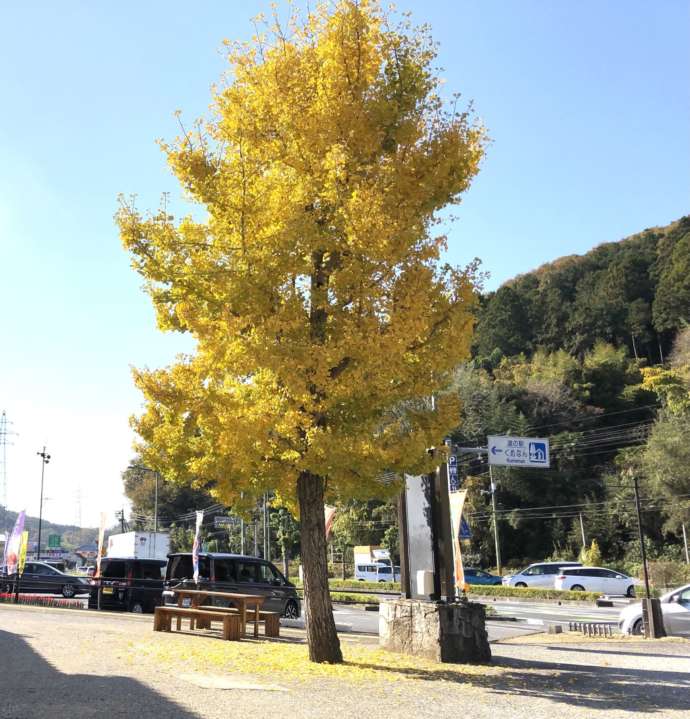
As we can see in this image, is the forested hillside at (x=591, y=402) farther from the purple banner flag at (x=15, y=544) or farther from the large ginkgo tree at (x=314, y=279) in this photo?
the large ginkgo tree at (x=314, y=279)

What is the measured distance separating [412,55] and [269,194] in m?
2.98

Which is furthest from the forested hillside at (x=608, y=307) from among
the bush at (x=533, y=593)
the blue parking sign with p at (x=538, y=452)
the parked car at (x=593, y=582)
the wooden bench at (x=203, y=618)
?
the wooden bench at (x=203, y=618)

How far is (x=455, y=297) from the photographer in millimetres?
10234

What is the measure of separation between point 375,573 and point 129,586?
108 feet

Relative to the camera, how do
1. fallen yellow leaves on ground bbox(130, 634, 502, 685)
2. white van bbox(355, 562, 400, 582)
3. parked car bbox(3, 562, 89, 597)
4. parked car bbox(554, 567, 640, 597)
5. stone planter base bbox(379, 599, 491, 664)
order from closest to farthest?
fallen yellow leaves on ground bbox(130, 634, 502, 685)
stone planter base bbox(379, 599, 491, 664)
parked car bbox(3, 562, 89, 597)
parked car bbox(554, 567, 640, 597)
white van bbox(355, 562, 400, 582)

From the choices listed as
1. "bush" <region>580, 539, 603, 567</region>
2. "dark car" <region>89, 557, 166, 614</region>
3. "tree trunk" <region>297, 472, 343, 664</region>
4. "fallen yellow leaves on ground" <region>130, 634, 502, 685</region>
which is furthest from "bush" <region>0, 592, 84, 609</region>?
"bush" <region>580, 539, 603, 567</region>

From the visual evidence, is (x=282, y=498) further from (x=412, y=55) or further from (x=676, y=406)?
(x=676, y=406)

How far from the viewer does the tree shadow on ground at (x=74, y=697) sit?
667 cm

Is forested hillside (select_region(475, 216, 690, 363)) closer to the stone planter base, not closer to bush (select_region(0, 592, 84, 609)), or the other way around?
bush (select_region(0, 592, 84, 609))

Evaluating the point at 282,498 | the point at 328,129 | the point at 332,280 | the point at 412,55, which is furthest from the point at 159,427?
the point at 412,55

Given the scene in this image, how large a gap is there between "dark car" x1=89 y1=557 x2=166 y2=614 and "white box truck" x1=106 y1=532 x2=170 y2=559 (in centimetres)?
1196

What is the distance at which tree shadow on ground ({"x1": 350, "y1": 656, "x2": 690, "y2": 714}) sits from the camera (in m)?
8.15

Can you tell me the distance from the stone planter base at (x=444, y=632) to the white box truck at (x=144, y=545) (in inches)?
1046

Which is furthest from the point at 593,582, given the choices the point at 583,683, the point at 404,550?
the point at 583,683
